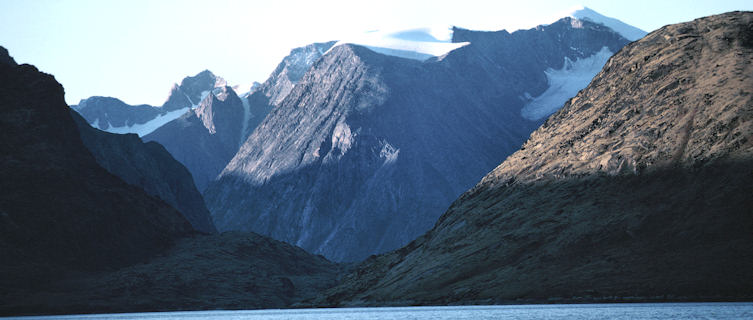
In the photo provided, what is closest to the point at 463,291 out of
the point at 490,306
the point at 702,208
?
the point at 490,306

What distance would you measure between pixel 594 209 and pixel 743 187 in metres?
36.0

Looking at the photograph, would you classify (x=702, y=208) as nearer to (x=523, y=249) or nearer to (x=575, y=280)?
(x=575, y=280)

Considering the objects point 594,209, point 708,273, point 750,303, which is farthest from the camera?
point 594,209

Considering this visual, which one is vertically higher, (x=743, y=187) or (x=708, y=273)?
(x=743, y=187)

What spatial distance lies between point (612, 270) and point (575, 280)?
7.44m

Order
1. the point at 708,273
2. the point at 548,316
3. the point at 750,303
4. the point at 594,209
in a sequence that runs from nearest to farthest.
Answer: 1. the point at 548,316
2. the point at 750,303
3. the point at 708,273
4. the point at 594,209

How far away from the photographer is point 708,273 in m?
151

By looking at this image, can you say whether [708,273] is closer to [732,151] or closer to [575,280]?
[575,280]

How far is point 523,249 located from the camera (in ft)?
653

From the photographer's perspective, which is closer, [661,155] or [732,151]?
[732,151]

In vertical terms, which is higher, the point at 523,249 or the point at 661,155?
the point at 661,155

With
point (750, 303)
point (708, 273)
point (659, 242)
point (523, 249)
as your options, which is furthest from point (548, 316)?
point (523, 249)

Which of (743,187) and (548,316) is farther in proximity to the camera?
(743,187)

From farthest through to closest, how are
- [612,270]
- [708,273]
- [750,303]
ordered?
[612,270]
[708,273]
[750,303]
